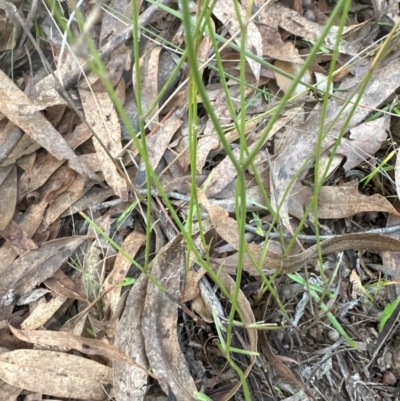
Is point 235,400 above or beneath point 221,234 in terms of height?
beneath

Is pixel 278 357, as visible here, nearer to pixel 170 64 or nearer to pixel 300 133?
pixel 300 133

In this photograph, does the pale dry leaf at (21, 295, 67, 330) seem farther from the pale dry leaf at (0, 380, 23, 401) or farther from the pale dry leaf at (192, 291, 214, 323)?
the pale dry leaf at (192, 291, 214, 323)

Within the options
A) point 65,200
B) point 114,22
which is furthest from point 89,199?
point 114,22

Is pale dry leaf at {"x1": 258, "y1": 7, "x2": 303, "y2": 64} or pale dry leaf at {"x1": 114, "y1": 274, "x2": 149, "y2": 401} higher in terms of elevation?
pale dry leaf at {"x1": 258, "y1": 7, "x2": 303, "y2": 64}

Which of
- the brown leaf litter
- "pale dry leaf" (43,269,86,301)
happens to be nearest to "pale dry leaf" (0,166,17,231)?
→ the brown leaf litter

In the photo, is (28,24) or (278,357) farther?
(28,24)

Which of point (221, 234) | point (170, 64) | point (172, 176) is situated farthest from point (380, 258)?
point (170, 64)
